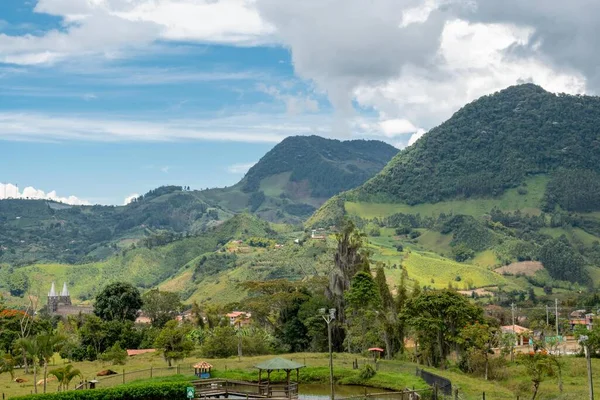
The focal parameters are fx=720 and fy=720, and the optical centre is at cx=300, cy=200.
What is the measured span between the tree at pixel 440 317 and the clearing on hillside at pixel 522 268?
448 ft

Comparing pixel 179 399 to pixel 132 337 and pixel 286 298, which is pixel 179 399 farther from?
pixel 132 337

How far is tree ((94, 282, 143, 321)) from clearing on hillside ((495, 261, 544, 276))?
127 meters

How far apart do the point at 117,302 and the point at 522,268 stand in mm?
135770

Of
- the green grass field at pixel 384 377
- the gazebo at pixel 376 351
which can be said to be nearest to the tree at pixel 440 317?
the green grass field at pixel 384 377

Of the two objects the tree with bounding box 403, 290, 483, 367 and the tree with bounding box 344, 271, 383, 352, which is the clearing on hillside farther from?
the tree with bounding box 403, 290, 483, 367

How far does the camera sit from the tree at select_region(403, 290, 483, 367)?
55.1 metres

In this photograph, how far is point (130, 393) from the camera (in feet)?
128

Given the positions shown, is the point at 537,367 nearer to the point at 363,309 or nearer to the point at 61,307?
the point at 363,309

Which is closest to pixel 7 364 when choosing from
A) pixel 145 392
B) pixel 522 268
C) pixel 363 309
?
pixel 145 392

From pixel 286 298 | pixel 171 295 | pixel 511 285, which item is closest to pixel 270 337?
pixel 286 298

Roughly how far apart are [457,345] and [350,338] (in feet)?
31.7

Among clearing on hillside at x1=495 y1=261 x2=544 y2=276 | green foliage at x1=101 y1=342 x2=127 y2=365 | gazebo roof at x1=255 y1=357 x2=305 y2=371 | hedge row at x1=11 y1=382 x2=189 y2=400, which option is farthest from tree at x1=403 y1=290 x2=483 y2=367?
clearing on hillside at x1=495 y1=261 x2=544 y2=276

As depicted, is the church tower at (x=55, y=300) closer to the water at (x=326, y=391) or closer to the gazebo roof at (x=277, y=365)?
the water at (x=326, y=391)

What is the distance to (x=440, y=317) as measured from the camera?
55.8m
